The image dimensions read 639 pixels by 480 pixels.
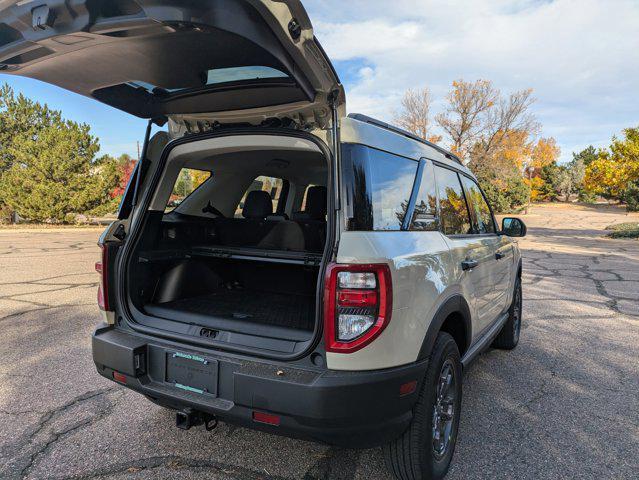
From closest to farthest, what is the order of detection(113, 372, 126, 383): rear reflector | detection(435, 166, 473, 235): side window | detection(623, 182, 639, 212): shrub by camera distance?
detection(113, 372, 126, 383): rear reflector, detection(435, 166, 473, 235): side window, detection(623, 182, 639, 212): shrub

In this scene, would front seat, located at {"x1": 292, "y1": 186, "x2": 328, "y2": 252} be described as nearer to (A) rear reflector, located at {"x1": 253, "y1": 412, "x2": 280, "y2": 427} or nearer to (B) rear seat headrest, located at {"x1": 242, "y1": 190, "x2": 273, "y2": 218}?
(B) rear seat headrest, located at {"x1": 242, "y1": 190, "x2": 273, "y2": 218}

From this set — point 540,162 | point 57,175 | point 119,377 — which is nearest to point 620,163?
point 119,377

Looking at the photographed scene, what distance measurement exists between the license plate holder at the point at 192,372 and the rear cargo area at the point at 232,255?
5.8 inches

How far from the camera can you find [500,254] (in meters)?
3.83

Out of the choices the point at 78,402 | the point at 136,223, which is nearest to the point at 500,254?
the point at 136,223

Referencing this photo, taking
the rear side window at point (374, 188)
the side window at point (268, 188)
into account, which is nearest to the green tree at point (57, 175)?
the side window at point (268, 188)

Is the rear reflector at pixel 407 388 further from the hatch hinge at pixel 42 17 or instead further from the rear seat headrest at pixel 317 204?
the hatch hinge at pixel 42 17

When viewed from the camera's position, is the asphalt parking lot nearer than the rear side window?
No

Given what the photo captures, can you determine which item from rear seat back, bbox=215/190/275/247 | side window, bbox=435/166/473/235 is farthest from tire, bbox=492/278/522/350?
rear seat back, bbox=215/190/275/247

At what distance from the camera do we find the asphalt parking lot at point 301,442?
2.55 m

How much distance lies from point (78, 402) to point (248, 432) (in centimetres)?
142

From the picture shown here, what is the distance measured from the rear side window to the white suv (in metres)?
0.01

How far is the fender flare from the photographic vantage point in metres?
2.21

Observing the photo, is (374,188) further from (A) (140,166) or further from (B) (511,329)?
(B) (511,329)
